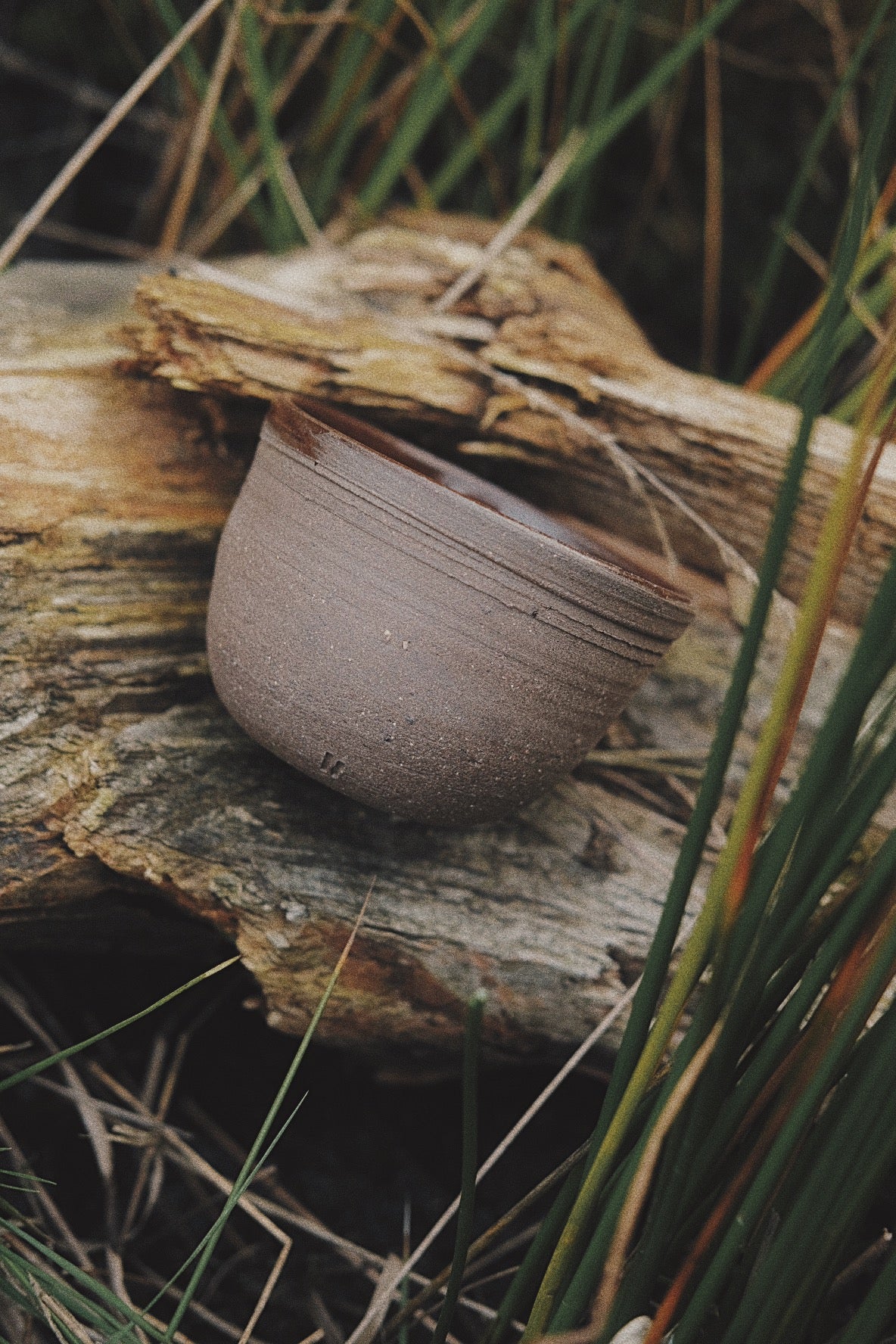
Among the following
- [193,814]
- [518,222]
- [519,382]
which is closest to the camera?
[193,814]

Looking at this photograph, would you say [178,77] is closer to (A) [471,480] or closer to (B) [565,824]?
(A) [471,480]

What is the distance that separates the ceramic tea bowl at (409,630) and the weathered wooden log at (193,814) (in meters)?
0.09

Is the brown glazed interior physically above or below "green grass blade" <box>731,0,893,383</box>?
below

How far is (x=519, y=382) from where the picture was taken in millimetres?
806

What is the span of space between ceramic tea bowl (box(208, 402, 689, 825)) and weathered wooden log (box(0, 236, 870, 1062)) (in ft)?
0.30

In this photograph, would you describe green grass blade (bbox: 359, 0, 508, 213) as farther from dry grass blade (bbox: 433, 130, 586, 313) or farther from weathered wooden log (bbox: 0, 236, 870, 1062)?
weathered wooden log (bbox: 0, 236, 870, 1062)

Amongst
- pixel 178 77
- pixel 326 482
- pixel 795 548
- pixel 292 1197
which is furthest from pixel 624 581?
pixel 178 77

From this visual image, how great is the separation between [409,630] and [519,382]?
31cm

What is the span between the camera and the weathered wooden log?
0.68 m

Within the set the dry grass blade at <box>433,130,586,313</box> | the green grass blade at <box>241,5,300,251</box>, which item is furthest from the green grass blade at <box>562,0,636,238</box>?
the green grass blade at <box>241,5,300,251</box>

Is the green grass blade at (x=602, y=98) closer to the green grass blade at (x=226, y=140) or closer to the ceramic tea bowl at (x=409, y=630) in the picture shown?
the green grass blade at (x=226, y=140)

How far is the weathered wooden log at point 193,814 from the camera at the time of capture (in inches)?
26.9

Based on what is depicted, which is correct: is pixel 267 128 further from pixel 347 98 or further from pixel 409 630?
pixel 409 630

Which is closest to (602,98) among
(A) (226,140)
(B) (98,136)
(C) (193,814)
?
(A) (226,140)
